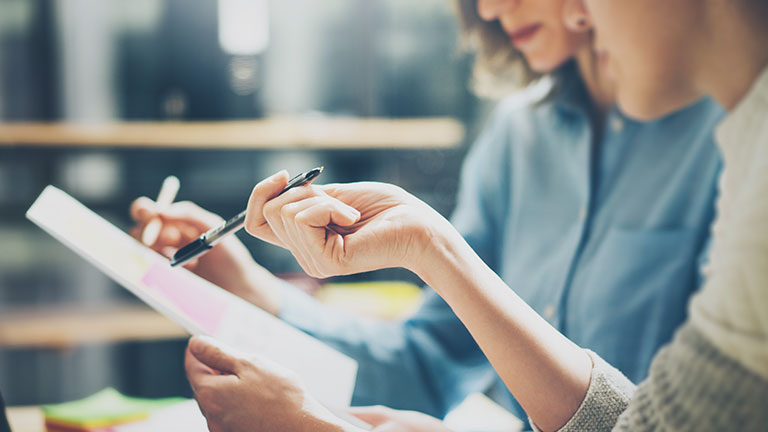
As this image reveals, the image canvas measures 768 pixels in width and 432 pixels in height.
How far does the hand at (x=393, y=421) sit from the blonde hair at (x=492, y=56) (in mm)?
515

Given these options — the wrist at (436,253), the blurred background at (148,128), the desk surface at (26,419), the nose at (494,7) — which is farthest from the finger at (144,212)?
the blurred background at (148,128)

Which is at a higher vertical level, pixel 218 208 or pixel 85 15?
pixel 85 15

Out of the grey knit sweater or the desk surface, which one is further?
the desk surface

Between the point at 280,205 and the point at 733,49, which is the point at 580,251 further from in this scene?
the point at 280,205

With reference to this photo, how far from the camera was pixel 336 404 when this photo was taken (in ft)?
1.63

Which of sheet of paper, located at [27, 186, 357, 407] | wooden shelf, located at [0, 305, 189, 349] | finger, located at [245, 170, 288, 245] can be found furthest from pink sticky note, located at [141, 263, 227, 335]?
wooden shelf, located at [0, 305, 189, 349]

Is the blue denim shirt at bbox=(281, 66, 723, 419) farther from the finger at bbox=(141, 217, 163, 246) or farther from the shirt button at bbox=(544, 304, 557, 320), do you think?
the finger at bbox=(141, 217, 163, 246)

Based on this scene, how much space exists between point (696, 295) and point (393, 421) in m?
0.23

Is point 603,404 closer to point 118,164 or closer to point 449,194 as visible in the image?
point 449,194

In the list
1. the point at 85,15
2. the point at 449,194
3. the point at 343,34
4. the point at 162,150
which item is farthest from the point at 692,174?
the point at 85,15

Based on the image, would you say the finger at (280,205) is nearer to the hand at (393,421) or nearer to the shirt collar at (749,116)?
the hand at (393,421)

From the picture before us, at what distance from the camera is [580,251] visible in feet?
2.22

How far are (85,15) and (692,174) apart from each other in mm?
1156

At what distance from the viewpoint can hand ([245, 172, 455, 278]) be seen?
15.4 inches
